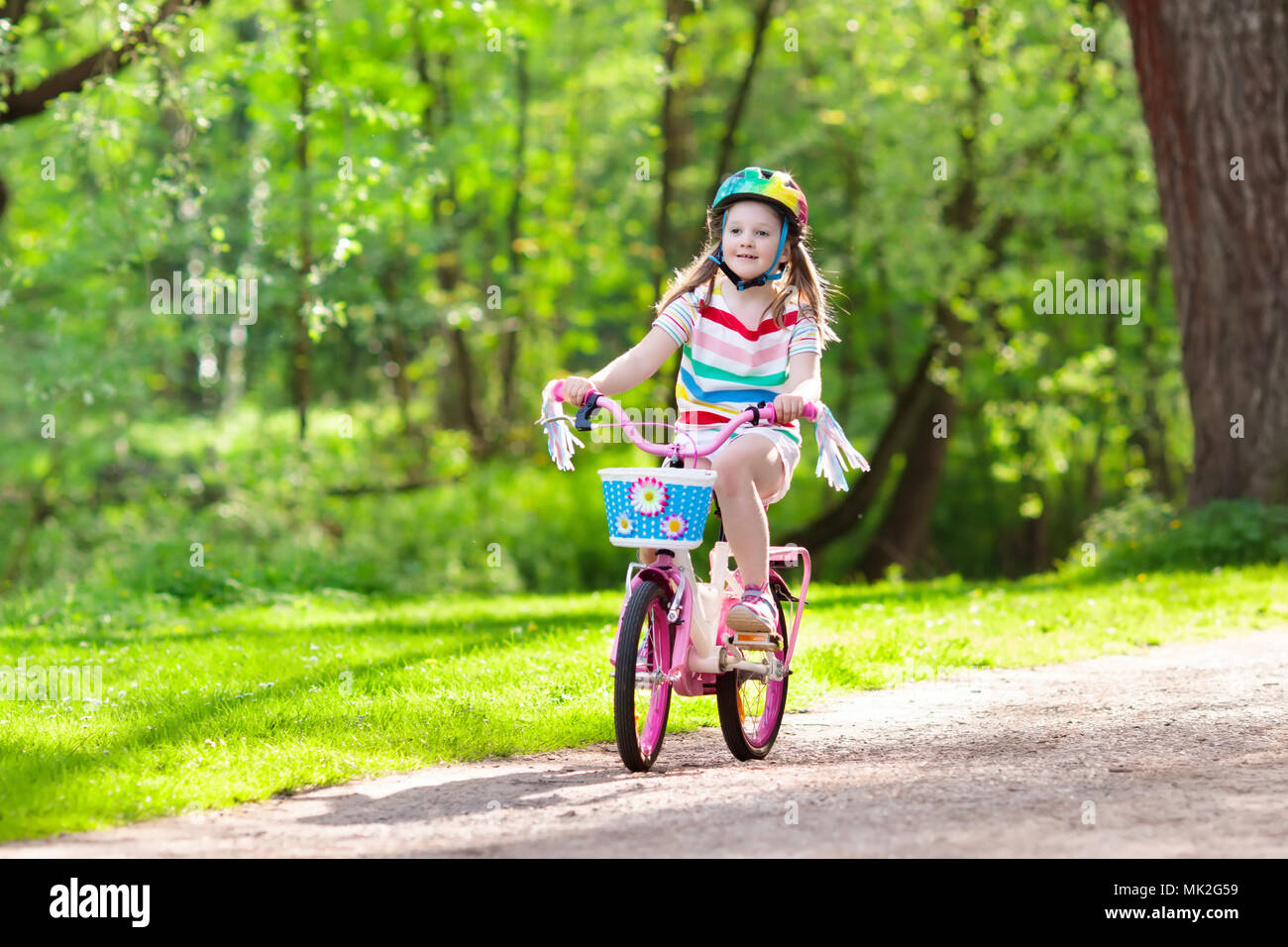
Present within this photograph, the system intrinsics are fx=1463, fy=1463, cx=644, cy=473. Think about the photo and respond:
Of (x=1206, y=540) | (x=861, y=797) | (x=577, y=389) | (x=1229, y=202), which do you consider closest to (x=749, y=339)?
(x=577, y=389)

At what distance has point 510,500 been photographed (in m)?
19.1

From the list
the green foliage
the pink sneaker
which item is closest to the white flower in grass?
the pink sneaker

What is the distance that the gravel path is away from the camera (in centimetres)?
407

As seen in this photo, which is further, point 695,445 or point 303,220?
point 303,220

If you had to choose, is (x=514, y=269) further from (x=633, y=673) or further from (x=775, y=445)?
(x=633, y=673)

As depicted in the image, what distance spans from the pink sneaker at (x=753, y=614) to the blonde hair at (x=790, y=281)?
959mm

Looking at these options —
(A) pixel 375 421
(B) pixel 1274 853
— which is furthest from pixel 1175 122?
(A) pixel 375 421

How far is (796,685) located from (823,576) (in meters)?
15.1

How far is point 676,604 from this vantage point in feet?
16.6

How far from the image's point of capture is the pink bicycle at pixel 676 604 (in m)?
4.86

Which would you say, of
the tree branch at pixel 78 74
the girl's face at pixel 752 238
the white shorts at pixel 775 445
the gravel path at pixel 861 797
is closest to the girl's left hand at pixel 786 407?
the white shorts at pixel 775 445

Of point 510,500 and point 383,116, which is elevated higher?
point 383,116

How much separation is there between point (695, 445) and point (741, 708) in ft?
3.46
